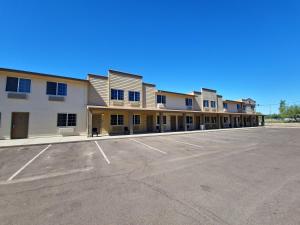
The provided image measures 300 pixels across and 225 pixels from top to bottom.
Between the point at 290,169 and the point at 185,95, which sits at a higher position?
the point at 185,95

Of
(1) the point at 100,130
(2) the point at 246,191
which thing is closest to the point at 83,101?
(1) the point at 100,130

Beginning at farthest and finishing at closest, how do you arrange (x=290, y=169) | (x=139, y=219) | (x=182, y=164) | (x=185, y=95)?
(x=185, y=95), (x=182, y=164), (x=290, y=169), (x=139, y=219)

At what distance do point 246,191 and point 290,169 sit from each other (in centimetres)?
307

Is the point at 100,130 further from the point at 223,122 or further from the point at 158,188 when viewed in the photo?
the point at 223,122

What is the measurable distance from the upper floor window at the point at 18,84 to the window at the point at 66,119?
11.9 feet

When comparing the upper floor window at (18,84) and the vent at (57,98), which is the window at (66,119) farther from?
the upper floor window at (18,84)

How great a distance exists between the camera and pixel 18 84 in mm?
13031

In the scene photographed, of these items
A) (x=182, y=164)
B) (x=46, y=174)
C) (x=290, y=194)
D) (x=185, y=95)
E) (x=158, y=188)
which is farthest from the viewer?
(x=185, y=95)

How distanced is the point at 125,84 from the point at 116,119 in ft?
15.4

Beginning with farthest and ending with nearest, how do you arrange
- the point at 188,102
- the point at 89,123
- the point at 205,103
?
1. the point at 205,103
2. the point at 188,102
3. the point at 89,123

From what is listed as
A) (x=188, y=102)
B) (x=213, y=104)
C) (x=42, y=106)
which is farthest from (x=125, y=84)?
(x=213, y=104)

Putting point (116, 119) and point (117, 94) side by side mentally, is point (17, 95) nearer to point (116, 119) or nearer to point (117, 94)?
point (117, 94)

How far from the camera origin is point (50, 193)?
137 inches

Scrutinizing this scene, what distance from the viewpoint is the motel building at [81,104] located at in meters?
12.8
